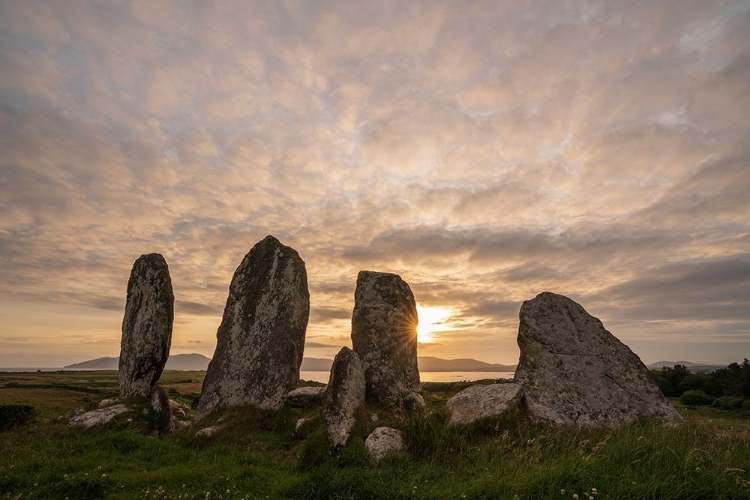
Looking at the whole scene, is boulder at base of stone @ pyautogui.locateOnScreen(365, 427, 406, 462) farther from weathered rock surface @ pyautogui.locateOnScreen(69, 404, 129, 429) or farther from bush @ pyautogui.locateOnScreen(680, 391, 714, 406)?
bush @ pyautogui.locateOnScreen(680, 391, 714, 406)

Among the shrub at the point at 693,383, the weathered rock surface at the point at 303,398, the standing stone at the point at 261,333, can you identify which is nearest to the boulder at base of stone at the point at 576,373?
the weathered rock surface at the point at 303,398

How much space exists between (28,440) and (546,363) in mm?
16025

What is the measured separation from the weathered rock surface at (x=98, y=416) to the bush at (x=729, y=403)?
30560mm

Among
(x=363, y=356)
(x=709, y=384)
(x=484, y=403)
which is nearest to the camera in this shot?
(x=484, y=403)

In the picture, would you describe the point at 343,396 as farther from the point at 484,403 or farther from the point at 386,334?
the point at 386,334

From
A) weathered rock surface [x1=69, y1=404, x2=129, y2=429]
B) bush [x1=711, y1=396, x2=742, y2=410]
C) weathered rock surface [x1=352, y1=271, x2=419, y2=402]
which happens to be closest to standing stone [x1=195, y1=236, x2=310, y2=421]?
weathered rock surface [x1=69, y1=404, x2=129, y2=429]

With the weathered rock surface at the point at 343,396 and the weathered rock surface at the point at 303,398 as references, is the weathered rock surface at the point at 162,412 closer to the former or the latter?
the weathered rock surface at the point at 303,398

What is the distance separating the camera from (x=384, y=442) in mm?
9727

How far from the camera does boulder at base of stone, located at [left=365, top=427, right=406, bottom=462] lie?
369 inches

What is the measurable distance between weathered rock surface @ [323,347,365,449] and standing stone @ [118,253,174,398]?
10390 millimetres

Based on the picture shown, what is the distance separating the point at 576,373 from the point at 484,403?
286cm

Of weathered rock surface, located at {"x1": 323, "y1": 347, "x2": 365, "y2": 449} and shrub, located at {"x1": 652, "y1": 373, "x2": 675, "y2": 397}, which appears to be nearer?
weathered rock surface, located at {"x1": 323, "y1": 347, "x2": 365, "y2": 449}

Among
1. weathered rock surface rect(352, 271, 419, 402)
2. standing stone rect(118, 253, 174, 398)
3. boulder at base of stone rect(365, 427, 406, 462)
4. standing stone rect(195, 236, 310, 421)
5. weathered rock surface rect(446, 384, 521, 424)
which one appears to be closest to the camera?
boulder at base of stone rect(365, 427, 406, 462)

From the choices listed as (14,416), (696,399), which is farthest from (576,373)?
(696,399)
